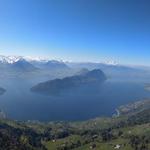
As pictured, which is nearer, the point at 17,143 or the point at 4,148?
the point at 4,148

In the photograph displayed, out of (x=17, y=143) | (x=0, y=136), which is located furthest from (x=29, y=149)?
(x=0, y=136)

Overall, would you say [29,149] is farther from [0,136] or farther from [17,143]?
[0,136]

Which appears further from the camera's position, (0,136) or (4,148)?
(0,136)

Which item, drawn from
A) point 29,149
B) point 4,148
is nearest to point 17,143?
point 29,149

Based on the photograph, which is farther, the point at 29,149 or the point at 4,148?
the point at 29,149
